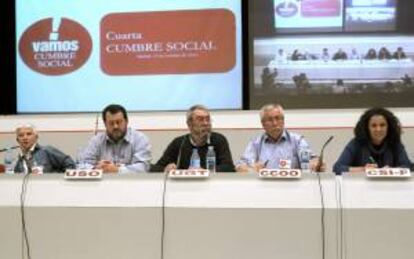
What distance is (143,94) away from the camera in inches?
251

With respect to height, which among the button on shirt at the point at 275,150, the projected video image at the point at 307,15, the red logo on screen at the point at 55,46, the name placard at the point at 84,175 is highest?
the projected video image at the point at 307,15

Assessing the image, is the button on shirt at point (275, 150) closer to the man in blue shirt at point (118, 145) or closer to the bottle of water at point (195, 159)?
the bottle of water at point (195, 159)

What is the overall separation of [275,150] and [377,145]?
702mm

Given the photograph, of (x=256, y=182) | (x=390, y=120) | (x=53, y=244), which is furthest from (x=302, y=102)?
(x=53, y=244)

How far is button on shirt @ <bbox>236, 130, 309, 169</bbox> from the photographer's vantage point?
4363mm

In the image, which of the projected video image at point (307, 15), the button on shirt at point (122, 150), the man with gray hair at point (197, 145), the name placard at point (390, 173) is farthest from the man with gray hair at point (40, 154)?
the projected video image at point (307, 15)

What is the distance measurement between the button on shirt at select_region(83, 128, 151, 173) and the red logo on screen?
6.62 ft

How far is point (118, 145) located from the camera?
462cm

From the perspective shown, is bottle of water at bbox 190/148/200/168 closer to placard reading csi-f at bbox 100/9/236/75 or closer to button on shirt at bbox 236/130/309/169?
button on shirt at bbox 236/130/309/169

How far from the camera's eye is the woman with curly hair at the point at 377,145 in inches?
A: 156

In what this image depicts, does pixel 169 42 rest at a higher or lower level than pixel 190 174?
higher

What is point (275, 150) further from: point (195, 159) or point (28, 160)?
point (28, 160)

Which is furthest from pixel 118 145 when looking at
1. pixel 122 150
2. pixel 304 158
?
pixel 304 158

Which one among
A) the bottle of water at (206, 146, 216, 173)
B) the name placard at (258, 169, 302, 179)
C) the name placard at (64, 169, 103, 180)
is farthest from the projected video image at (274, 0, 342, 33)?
the name placard at (64, 169, 103, 180)
